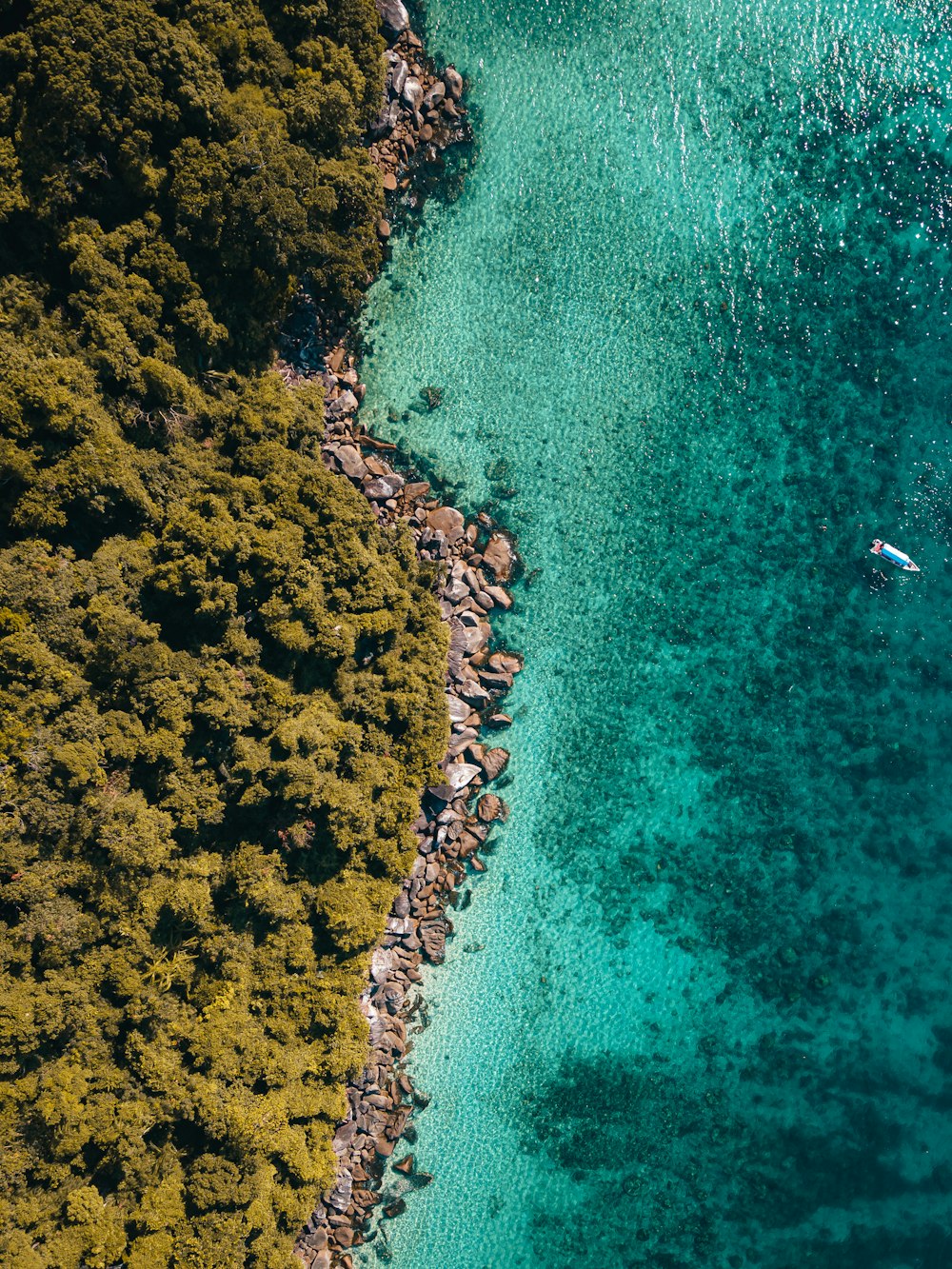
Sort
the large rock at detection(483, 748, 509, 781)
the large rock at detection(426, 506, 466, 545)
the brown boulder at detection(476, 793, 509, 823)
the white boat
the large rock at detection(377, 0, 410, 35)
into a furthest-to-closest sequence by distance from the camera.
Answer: the white boat, the large rock at detection(426, 506, 466, 545), the large rock at detection(483, 748, 509, 781), the brown boulder at detection(476, 793, 509, 823), the large rock at detection(377, 0, 410, 35)

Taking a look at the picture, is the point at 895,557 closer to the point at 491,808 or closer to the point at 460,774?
the point at 491,808

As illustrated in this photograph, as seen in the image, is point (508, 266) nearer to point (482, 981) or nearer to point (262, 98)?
point (262, 98)

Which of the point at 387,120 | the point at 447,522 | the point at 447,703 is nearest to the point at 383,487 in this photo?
the point at 447,522

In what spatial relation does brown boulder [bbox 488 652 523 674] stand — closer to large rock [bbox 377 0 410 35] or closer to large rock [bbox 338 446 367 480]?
large rock [bbox 338 446 367 480]

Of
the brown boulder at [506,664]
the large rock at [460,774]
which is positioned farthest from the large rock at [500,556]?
the large rock at [460,774]

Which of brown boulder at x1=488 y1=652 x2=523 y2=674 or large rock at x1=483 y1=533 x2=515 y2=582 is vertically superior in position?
large rock at x1=483 y1=533 x2=515 y2=582

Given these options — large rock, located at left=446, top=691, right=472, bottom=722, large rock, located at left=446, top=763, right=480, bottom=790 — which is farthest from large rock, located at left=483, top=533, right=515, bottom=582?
large rock, located at left=446, top=763, right=480, bottom=790
